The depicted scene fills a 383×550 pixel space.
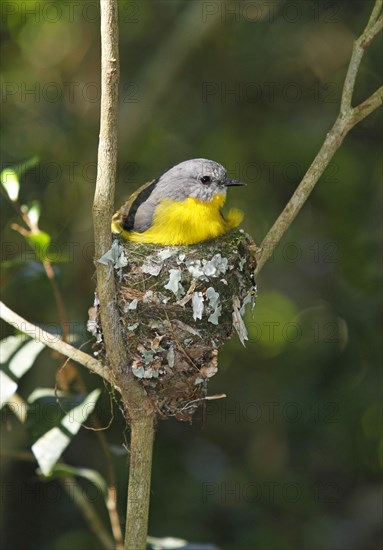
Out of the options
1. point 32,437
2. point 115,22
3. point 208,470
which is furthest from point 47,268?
point 208,470

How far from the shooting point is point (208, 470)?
636cm

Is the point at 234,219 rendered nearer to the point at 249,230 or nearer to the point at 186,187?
the point at 186,187

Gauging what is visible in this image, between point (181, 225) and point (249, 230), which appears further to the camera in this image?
point (249, 230)

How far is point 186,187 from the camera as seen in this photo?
457 centimetres

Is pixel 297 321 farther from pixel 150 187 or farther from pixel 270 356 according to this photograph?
pixel 150 187

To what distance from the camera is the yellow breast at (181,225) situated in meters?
4.40

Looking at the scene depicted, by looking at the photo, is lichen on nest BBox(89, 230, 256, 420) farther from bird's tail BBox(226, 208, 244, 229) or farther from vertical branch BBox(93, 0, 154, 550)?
bird's tail BBox(226, 208, 244, 229)

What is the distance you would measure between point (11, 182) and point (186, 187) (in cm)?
101

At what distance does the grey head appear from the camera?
456 centimetres

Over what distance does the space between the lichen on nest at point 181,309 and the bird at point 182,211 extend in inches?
6.8

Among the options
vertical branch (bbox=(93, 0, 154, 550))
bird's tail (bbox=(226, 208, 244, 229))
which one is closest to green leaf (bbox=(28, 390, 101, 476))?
vertical branch (bbox=(93, 0, 154, 550))

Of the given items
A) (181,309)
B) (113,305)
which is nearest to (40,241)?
(181,309)

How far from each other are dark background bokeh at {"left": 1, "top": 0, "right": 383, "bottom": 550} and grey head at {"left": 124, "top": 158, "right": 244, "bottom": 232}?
1.22 meters

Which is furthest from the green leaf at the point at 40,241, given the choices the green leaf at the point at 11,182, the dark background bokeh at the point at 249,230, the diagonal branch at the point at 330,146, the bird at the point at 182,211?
the dark background bokeh at the point at 249,230
